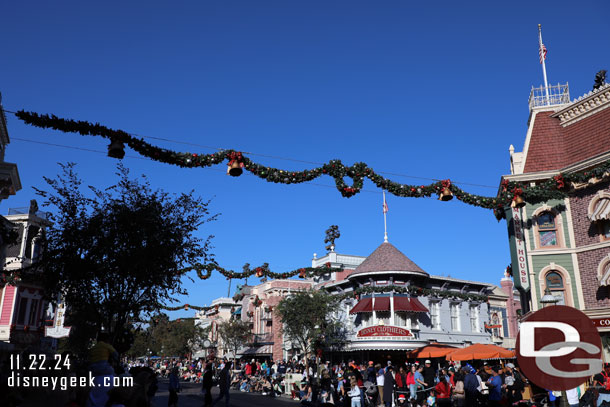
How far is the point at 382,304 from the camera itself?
34.2 m

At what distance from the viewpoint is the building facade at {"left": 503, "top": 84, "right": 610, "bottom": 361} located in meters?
20.5

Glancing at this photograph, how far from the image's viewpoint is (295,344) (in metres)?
42.4

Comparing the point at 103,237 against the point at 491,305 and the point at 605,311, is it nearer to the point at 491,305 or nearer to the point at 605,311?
the point at 605,311

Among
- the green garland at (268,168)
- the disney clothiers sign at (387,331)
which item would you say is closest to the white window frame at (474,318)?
the disney clothiers sign at (387,331)

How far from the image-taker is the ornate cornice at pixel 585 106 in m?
22.3

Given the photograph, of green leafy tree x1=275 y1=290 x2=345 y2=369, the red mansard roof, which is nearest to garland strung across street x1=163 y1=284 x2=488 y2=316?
green leafy tree x1=275 y1=290 x2=345 y2=369

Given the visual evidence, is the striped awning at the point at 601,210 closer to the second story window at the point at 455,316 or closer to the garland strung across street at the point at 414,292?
the garland strung across street at the point at 414,292

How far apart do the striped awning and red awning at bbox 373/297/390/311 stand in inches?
645

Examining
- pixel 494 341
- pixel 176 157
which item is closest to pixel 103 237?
pixel 176 157

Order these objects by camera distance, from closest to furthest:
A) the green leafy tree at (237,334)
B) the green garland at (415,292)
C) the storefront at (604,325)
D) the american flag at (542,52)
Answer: the storefront at (604,325)
the american flag at (542,52)
the green garland at (415,292)
the green leafy tree at (237,334)

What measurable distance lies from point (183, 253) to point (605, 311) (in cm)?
1765

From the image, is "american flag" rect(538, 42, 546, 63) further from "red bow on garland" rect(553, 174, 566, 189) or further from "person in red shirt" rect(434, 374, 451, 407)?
"person in red shirt" rect(434, 374, 451, 407)

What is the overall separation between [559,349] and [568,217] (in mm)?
21618

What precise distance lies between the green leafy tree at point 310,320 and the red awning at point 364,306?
2.49 meters
